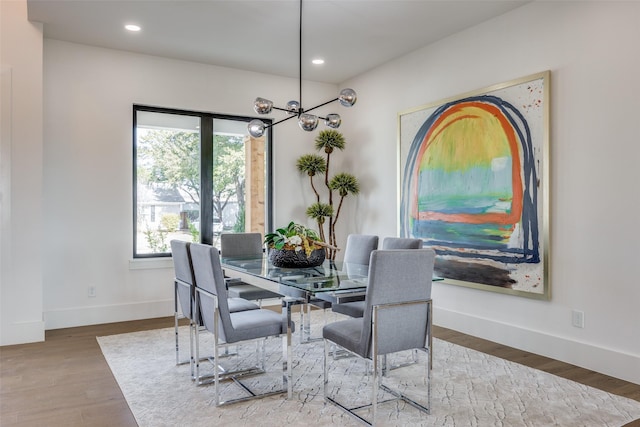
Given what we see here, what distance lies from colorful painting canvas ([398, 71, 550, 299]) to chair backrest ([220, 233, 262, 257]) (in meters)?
1.69

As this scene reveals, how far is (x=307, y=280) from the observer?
9.31 feet

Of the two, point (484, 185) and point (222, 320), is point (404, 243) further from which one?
point (222, 320)

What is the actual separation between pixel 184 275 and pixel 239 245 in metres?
1.21

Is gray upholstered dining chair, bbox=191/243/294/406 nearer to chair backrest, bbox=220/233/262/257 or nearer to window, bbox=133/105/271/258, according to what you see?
chair backrest, bbox=220/233/262/257

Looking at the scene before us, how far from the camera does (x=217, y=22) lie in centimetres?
429

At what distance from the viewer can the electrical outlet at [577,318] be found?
3514 millimetres

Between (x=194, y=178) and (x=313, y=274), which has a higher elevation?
(x=194, y=178)

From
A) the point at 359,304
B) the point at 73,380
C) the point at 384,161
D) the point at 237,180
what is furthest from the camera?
the point at 237,180

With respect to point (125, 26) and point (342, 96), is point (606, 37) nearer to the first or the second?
point (342, 96)

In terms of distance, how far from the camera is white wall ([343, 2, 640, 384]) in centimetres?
324

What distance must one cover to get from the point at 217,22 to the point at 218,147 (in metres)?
1.74

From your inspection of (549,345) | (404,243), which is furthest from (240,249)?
(549,345)

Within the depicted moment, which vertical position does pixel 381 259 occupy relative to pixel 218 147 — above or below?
below

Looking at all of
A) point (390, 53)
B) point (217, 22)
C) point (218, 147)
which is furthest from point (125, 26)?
point (390, 53)
